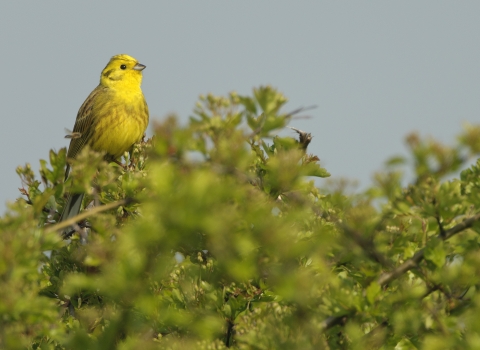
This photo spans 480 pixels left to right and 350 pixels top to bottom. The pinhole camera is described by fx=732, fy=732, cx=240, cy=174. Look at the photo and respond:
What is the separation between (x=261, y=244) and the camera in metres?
2.33

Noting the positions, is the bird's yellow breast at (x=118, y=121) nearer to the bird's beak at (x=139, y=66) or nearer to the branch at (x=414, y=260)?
the bird's beak at (x=139, y=66)

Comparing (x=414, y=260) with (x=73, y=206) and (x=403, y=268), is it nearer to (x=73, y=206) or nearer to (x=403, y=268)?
(x=403, y=268)

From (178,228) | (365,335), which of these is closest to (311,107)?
(178,228)

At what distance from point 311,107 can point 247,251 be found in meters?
0.50

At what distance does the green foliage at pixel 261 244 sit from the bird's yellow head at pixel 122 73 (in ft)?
21.3

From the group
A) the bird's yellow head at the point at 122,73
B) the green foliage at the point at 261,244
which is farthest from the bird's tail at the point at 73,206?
the bird's yellow head at the point at 122,73

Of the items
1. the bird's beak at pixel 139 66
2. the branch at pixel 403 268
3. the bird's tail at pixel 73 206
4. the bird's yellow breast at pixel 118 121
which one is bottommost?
the branch at pixel 403 268

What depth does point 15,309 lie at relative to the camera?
7.65 feet

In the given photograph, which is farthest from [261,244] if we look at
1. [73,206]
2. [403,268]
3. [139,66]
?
[139,66]

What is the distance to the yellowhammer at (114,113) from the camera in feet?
28.5

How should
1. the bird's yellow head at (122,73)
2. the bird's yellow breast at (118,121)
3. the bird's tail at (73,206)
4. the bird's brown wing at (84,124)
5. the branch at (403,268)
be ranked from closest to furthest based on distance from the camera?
the branch at (403,268)
the bird's tail at (73,206)
the bird's yellow breast at (118,121)
the bird's brown wing at (84,124)
the bird's yellow head at (122,73)

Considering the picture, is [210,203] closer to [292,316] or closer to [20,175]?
[292,316]

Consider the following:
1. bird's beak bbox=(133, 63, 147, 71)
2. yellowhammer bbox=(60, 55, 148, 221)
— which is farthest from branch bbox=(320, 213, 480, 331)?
bird's beak bbox=(133, 63, 147, 71)

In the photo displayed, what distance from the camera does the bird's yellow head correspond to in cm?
941
